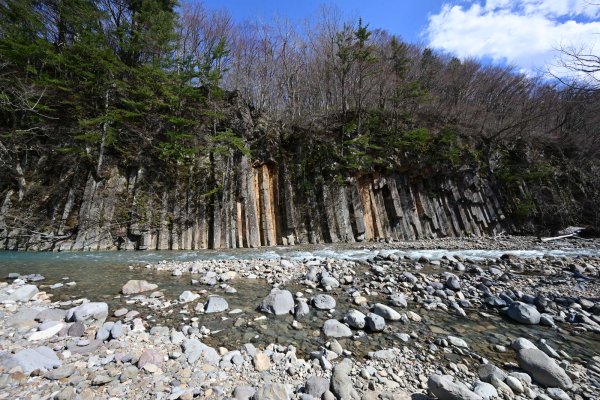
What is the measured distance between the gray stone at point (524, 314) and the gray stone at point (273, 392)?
388cm

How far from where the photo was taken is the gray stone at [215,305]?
3.89 metres

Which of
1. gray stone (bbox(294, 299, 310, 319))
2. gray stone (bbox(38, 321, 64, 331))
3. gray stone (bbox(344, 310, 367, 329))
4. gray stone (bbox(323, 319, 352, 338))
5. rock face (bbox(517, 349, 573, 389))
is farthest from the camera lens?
gray stone (bbox(294, 299, 310, 319))

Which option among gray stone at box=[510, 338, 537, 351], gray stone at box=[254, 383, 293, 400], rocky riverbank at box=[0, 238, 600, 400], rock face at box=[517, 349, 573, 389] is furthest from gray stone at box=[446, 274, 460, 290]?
gray stone at box=[254, 383, 293, 400]

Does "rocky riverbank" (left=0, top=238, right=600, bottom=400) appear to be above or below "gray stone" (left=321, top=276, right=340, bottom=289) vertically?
below

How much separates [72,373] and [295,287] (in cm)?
357

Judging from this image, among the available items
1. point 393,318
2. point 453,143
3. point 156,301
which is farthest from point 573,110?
point 156,301

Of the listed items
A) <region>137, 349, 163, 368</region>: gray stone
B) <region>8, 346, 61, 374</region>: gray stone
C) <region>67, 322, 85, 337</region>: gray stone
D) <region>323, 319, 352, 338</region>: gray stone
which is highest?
<region>67, 322, 85, 337</region>: gray stone

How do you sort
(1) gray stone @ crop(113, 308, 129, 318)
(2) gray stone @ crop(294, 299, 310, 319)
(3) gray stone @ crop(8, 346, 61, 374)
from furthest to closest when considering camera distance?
(2) gray stone @ crop(294, 299, 310, 319)
(1) gray stone @ crop(113, 308, 129, 318)
(3) gray stone @ crop(8, 346, 61, 374)

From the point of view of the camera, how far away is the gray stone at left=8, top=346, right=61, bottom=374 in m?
2.25

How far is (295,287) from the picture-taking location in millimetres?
5156

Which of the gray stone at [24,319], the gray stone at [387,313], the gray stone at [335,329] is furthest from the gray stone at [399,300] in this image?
the gray stone at [24,319]

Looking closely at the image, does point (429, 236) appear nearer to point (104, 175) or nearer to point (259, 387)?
point (259, 387)

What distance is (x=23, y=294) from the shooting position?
4.19 meters

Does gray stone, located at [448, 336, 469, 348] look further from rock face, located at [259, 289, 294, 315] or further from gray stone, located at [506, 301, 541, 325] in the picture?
rock face, located at [259, 289, 294, 315]
